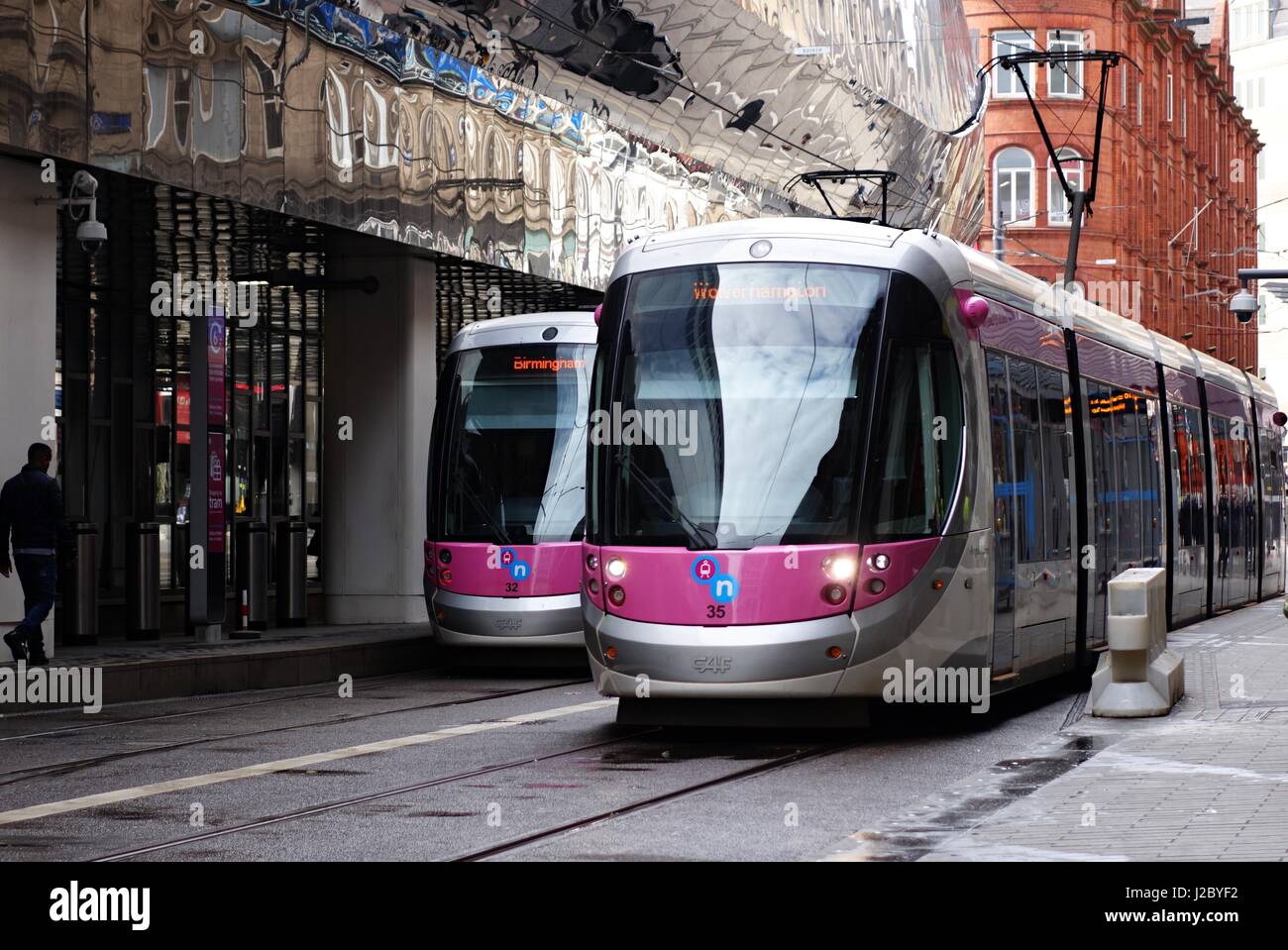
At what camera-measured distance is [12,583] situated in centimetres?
1692

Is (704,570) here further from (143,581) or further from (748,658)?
Answer: (143,581)

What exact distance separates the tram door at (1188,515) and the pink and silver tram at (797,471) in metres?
8.93

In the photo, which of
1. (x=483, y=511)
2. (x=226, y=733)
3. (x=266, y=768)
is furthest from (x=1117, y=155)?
(x=266, y=768)

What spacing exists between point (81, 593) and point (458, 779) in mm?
10076

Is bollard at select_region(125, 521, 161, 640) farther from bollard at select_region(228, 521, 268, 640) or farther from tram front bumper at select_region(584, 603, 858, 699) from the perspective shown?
tram front bumper at select_region(584, 603, 858, 699)

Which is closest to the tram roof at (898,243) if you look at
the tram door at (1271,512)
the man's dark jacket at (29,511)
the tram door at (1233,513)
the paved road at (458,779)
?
the paved road at (458,779)

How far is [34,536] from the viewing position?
1647cm

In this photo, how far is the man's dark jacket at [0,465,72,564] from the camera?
16391 millimetres

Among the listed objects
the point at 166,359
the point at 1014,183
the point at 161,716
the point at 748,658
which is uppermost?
the point at 1014,183

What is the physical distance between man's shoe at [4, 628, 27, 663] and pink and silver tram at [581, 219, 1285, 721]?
5.93 metres

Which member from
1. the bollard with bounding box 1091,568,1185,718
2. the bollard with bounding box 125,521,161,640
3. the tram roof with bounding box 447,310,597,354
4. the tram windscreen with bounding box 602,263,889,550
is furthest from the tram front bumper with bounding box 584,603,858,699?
the bollard with bounding box 125,521,161,640
